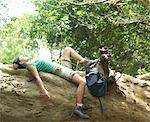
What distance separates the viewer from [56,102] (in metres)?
6.10

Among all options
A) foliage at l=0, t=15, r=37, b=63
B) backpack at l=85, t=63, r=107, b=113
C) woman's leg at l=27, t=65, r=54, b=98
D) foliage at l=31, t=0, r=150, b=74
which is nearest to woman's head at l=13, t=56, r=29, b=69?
woman's leg at l=27, t=65, r=54, b=98

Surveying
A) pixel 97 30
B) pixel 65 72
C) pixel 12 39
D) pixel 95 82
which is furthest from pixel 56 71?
pixel 12 39

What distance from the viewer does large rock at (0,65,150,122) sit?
19.7ft

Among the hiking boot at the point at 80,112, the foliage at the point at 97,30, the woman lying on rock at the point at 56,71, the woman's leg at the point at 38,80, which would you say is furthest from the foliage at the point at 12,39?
the hiking boot at the point at 80,112

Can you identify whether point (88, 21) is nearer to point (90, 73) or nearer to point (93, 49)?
point (93, 49)

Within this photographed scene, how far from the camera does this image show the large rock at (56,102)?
600 centimetres

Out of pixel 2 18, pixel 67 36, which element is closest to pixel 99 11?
pixel 67 36

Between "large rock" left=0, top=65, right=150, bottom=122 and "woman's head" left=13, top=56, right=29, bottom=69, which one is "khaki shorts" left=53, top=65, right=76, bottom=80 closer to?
"large rock" left=0, top=65, right=150, bottom=122

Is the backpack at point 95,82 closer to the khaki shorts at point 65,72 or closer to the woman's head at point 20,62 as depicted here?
the khaki shorts at point 65,72

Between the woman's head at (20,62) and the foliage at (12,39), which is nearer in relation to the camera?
the woman's head at (20,62)

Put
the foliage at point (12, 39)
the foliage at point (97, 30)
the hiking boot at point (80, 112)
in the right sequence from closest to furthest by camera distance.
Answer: the hiking boot at point (80, 112) → the foliage at point (97, 30) → the foliage at point (12, 39)

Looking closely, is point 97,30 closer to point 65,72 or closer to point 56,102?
point 65,72

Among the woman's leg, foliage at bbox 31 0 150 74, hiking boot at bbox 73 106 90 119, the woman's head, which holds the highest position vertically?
foliage at bbox 31 0 150 74

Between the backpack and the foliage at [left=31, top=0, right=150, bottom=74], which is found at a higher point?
the foliage at [left=31, top=0, right=150, bottom=74]
